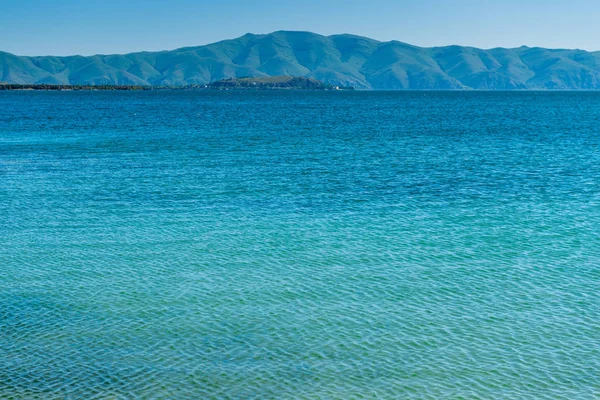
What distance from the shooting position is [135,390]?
669 inches

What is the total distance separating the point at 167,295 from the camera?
24016 mm

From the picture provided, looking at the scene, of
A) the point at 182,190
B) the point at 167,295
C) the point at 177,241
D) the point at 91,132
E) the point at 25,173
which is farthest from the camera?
the point at 91,132

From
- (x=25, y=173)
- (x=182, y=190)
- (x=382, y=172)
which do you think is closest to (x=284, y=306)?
(x=182, y=190)

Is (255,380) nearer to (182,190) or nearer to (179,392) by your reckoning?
(179,392)

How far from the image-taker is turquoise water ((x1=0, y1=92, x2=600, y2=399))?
17.9 metres

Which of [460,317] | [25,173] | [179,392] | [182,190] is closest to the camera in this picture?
[179,392]

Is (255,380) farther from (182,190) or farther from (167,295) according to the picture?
(182,190)

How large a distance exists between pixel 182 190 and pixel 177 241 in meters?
12.9

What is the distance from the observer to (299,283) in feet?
82.5

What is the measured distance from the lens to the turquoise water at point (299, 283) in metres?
17.9

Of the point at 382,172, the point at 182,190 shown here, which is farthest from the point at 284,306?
the point at 382,172

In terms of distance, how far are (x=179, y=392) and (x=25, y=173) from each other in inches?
1533

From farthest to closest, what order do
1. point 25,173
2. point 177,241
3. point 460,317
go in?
point 25,173, point 177,241, point 460,317

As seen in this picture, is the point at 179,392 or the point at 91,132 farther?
the point at 91,132
